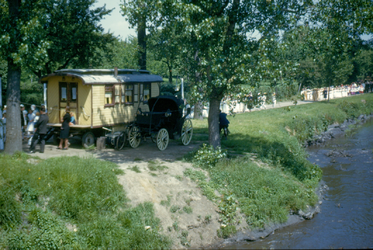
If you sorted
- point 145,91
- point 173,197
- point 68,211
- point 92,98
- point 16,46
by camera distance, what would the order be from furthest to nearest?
1. point 145,91
2. point 92,98
3. point 16,46
4. point 173,197
5. point 68,211

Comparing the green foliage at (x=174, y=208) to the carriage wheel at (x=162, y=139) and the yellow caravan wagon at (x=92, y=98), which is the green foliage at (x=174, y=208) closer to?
the carriage wheel at (x=162, y=139)

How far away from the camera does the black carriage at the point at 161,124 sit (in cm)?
1549

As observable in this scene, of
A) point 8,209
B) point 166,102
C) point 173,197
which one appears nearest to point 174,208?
point 173,197

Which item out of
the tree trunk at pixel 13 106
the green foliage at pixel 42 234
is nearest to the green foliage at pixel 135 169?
the green foliage at pixel 42 234

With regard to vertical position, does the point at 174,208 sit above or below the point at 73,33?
below

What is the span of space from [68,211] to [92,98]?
22.3 feet

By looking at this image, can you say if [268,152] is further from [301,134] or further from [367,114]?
[367,114]

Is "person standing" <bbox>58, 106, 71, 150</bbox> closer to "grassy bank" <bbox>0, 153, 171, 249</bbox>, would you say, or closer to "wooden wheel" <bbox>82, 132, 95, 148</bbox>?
"wooden wheel" <bbox>82, 132, 95, 148</bbox>

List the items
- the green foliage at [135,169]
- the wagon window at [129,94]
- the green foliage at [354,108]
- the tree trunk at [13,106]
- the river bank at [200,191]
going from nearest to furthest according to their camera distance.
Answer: the river bank at [200,191] < the green foliage at [135,169] < the tree trunk at [13,106] < the wagon window at [129,94] < the green foliage at [354,108]

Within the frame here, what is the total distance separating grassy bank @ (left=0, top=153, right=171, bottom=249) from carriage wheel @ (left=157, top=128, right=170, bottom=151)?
15.4 feet

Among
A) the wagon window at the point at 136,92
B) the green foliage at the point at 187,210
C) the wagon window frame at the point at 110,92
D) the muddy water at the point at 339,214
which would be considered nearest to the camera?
the muddy water at the point at 339,214

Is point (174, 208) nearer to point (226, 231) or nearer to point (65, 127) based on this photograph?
point (226, 231)

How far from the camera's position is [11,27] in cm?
1184

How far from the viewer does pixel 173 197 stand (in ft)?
37.0
